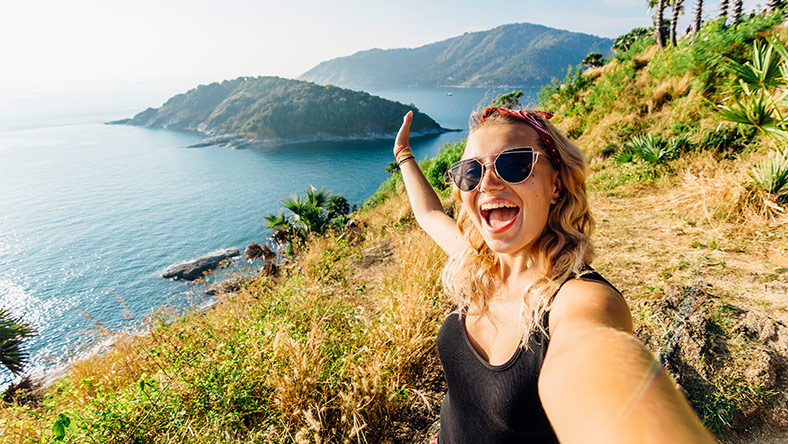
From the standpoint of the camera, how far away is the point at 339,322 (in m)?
3.54

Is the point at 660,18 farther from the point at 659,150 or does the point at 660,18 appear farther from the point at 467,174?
the point at 467,174

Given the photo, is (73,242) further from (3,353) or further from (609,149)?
(609,149)

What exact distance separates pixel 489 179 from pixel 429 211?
0.96 metres

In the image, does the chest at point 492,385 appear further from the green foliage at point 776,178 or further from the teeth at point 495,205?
the green foliage at point 776,178

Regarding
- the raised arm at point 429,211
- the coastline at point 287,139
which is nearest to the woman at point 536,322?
the raised arm at point 429,211

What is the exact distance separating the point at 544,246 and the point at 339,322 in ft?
8.88

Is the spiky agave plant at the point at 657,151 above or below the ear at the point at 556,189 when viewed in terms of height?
above

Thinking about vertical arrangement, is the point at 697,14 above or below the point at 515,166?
above

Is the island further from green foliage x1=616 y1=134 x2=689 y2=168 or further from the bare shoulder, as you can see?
the bare shoulder

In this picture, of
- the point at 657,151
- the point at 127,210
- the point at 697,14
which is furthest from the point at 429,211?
the point at 127,210

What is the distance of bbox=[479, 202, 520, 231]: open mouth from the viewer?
1.31 m

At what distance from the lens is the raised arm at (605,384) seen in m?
0.63

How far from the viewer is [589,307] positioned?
3.33 ft

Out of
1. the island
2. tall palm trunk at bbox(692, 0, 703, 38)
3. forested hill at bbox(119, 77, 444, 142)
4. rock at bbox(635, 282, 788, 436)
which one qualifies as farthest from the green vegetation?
forested hill at bbox(119, 77, 444, 142)
